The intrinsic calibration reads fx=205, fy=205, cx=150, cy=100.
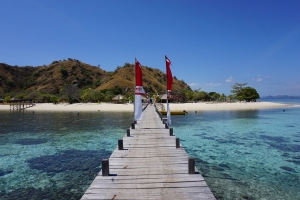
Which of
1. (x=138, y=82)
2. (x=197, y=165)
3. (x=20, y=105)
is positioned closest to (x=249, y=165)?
(x=197, y=165)

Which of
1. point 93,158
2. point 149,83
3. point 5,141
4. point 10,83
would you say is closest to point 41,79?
point 10,83

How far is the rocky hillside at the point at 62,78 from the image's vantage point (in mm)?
134375

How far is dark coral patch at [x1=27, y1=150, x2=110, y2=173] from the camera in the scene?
12414 millimetres

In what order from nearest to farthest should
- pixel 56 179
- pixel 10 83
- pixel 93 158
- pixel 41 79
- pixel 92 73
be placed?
pixel 56 179 < pixel 93 158 < pixel 10 83 < pixel 41 79 < pixel 92 73

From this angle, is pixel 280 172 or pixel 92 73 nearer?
pixel 280 172

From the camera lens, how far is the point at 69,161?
13.8 metres

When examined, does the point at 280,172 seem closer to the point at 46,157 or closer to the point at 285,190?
the point at 285,190

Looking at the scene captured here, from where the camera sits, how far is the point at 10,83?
449 ft

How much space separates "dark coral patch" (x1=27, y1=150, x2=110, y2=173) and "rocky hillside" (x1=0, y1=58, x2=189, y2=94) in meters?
105

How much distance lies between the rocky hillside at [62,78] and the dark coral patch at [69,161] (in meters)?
105

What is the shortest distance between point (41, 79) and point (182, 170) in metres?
165

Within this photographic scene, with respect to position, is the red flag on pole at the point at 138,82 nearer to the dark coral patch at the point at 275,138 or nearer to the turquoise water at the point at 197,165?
Result: the turquoise water at the point at 197,165

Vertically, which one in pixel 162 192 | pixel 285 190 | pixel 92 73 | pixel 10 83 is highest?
pixel 92 73

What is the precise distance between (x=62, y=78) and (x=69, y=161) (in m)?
148
